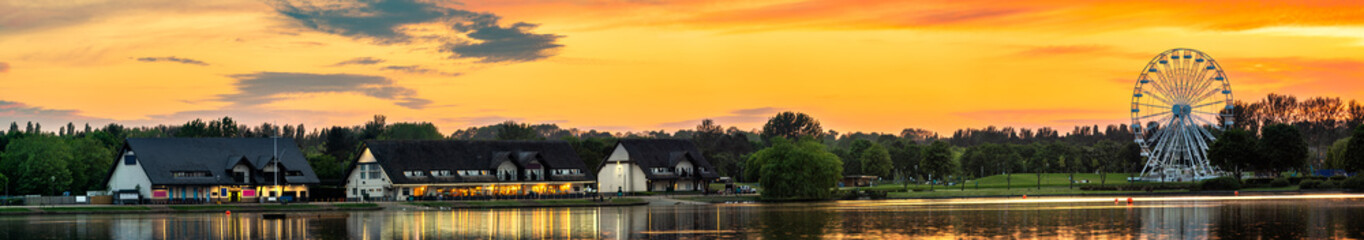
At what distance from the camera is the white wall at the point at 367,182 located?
338 ft

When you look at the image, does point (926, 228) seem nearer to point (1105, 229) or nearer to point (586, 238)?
point (1105, 229)

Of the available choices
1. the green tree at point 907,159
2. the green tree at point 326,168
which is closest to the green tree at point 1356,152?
the green tree at point 907,159

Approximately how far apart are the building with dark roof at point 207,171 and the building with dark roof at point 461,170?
5.51m

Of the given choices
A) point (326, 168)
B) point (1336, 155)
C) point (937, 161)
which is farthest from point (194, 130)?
point (1336, 155)

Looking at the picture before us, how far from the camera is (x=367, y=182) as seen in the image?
10431 cm

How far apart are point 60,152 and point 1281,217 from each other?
81.7m

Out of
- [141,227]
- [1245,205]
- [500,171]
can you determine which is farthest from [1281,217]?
[500,171]

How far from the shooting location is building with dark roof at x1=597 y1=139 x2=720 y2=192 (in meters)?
119

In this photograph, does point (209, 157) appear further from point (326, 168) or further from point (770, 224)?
point (770, 224)

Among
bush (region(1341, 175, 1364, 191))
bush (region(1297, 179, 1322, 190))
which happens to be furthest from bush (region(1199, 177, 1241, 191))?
bush (region(1341, 175, 1364, 191))

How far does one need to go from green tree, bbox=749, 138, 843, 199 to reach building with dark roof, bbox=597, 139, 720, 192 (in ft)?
56.9

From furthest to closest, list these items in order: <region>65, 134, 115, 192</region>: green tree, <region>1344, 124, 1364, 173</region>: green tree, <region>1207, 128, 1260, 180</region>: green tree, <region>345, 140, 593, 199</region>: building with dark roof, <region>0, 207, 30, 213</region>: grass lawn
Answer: <region>1207, 128, 1260, 180</region>: green tree < <region>345, 140, 593, 199</region>: building with dark roof < <region>1344, 124, 1364, 173</region>: green tree < <region>65, 134, 115, 192</region>: green tree < <region>0, 207, 30, 213</region>: grass lawn

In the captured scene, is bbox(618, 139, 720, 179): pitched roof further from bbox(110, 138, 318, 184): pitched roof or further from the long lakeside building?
bbox(110, 138, 318, 184): pitched roof

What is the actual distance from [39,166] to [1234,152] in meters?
97.4
